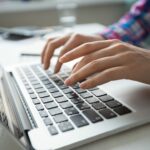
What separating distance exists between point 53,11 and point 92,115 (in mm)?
1531

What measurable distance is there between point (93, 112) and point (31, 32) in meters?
0.91

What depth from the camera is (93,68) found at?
1.57 ft

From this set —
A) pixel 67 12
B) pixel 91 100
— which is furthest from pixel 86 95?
pixel 67 12

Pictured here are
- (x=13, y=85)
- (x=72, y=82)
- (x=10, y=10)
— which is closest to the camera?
(x=72, y=82)

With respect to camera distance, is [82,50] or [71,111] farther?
[82,50]

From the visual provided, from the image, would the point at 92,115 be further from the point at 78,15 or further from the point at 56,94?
the point at 78,15

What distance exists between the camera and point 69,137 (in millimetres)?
362

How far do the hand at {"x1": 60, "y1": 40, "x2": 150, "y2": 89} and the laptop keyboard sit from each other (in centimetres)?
3

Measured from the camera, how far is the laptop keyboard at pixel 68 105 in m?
0.40

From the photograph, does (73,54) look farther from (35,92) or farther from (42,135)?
(42,135)

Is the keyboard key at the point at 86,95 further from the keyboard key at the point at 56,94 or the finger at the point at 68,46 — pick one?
the finger at the point at 68,46

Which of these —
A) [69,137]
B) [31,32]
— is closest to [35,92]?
[69,137]

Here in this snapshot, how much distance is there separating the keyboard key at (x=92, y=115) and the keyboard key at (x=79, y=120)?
0.01 meters

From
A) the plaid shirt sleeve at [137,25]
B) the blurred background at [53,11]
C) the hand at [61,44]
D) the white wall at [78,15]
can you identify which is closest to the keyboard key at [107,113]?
the hand at [61,44]
